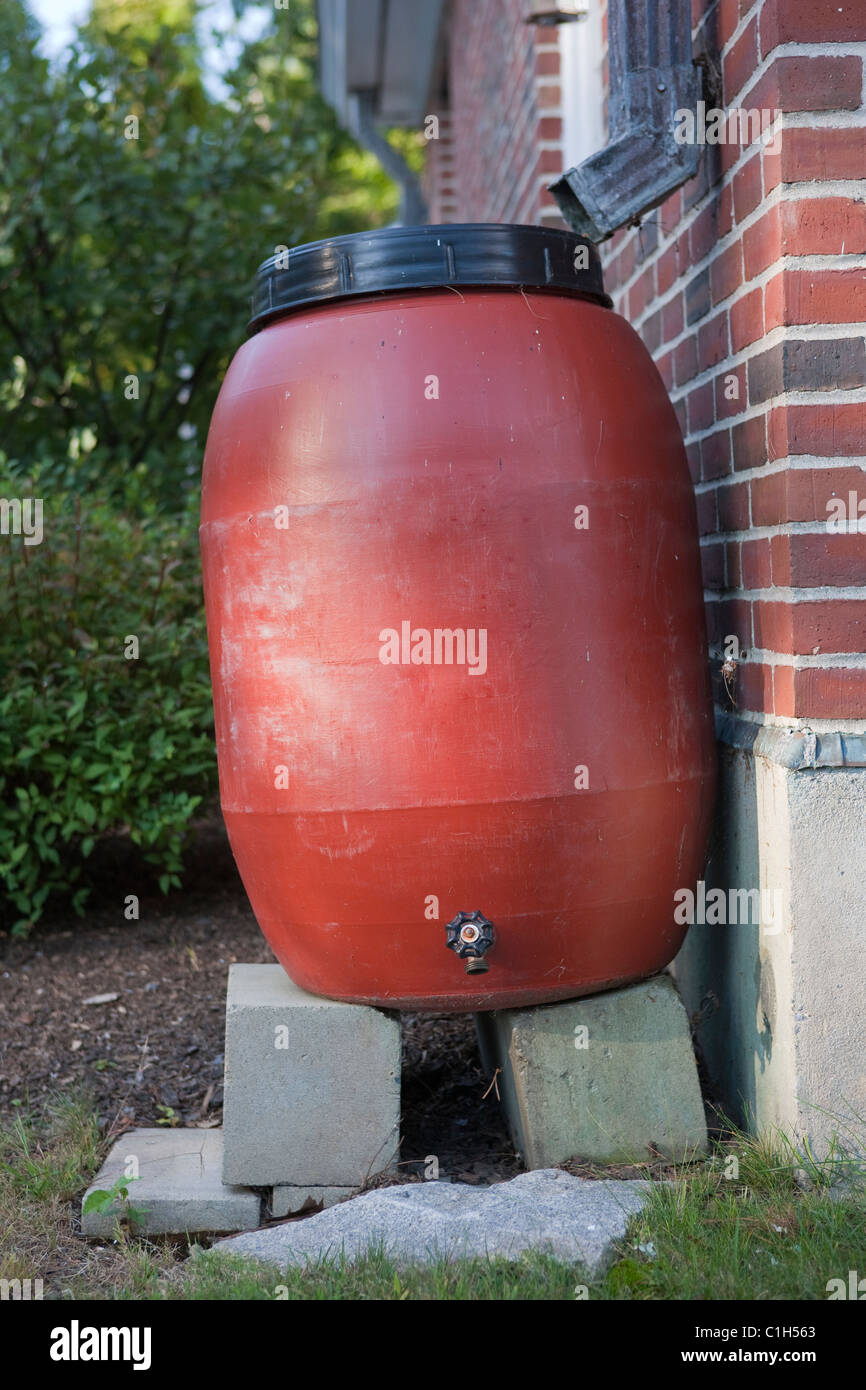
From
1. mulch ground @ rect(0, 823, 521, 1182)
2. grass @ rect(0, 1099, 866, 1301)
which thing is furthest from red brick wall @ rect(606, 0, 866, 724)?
mulch ground @ rect(0, 823, 521, 1182)

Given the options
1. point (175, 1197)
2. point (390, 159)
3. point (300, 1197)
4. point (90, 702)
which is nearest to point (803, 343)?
point (300, 1197)

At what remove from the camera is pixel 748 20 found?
7.02ft

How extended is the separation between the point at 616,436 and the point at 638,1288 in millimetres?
1255

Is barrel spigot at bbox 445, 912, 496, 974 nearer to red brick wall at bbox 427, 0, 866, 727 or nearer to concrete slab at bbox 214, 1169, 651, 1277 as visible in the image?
concrete slab at bbox 214, 1169, 651, 1277

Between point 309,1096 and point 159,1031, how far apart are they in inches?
36.4

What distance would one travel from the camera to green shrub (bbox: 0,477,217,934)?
3400 mm

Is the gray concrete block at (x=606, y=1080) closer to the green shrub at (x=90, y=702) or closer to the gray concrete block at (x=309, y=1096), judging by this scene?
the gray concrete block at (x=309, y=1096)

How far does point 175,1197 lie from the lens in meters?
2.14

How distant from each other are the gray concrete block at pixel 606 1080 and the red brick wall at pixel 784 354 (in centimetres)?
57

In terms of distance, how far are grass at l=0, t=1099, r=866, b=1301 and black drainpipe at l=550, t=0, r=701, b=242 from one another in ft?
5.33

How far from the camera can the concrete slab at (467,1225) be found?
184 centimetres

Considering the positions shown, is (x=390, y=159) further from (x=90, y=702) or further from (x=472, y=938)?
(x=472, y=938)

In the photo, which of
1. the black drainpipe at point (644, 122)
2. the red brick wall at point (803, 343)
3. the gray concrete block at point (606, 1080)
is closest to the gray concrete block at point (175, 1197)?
the gray concrete block at point (606, 1080)
